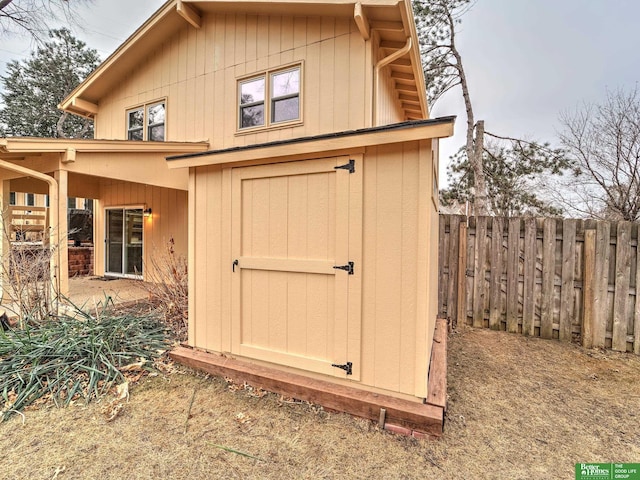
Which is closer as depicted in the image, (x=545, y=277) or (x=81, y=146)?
(x=545, y=277)

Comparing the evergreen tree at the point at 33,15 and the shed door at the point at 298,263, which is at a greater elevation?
the evergreen tree at the point at 33,15

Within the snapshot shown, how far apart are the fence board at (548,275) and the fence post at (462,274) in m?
1.01

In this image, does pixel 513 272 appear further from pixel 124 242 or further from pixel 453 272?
pixel 124 242

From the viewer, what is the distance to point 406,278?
2.54 metres

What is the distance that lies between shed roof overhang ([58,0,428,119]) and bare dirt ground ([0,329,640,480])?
490 cm

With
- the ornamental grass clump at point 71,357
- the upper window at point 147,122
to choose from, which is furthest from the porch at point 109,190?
the ornamental grass clump at point 71,357

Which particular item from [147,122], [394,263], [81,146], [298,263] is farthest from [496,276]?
[147,122]

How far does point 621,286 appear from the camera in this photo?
152 inches

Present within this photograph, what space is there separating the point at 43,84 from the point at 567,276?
75.3ft

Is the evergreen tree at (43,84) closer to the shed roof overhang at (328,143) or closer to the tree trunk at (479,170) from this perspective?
the shed roof overhang at (328,143)

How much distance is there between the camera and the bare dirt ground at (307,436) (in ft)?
6.84

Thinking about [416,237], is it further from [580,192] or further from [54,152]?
[580,192]

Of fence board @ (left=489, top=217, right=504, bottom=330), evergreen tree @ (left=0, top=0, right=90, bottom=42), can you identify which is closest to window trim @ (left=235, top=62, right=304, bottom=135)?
fence board @ (left=489, top=217, right=504, bottom=330)

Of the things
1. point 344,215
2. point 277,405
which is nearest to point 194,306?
point 277,405
